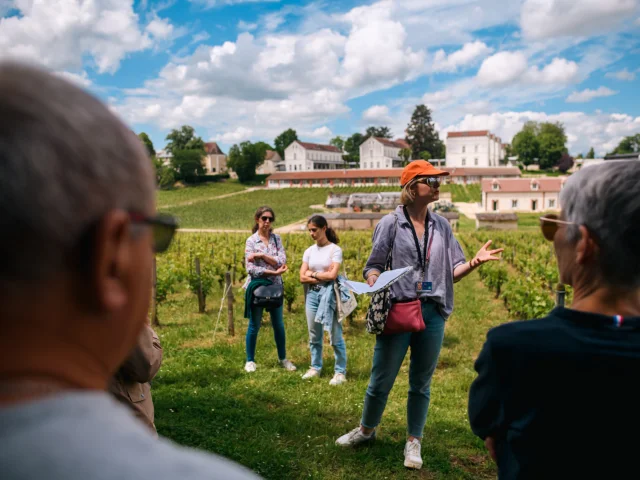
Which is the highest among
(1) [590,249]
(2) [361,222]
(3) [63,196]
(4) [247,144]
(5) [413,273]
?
(4) [247,144]

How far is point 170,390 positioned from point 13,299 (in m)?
5.24

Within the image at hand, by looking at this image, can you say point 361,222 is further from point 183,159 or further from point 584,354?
point 183,159

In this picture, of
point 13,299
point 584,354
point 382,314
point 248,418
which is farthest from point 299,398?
point 13,299

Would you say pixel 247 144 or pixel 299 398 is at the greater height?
pixel 247 144

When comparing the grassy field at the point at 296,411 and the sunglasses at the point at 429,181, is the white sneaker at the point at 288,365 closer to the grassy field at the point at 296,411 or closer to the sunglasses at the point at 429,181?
the grassy field at the point at 296,411

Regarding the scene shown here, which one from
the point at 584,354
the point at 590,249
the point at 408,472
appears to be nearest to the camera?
the point at 584,354

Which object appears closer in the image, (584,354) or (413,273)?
(584,354)

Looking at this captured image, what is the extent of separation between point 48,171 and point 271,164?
103 metres

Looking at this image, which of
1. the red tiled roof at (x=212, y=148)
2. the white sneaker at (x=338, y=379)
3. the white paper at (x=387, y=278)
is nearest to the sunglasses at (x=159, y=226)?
the white paper at (x=387, y=278)

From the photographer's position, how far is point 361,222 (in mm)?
33125

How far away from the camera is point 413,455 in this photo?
12.5 feet

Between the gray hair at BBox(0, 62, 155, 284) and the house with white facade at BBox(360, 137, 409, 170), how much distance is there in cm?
9436

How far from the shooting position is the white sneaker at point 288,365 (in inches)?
244

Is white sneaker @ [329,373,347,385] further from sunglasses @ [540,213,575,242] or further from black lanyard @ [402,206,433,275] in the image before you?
sunglasses @ [540,213,575,242]
